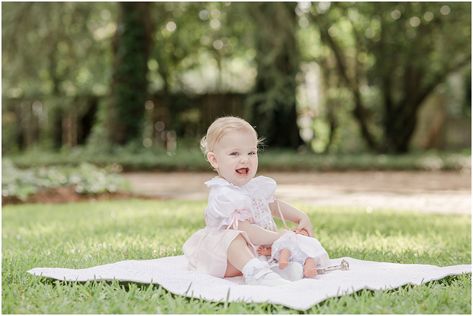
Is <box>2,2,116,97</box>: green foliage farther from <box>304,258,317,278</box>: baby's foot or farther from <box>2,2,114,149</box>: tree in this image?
<box>304,258,317,278</box>: baby's foot

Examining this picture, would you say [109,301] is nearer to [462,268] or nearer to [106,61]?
[462,268]

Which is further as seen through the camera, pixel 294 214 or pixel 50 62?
pixel 50 62

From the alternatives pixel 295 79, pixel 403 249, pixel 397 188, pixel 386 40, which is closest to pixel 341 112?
pixel 386 40

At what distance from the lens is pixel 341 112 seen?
17.1 m

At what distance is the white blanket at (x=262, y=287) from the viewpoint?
9.71 ft

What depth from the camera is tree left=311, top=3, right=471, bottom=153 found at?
14.5 metres

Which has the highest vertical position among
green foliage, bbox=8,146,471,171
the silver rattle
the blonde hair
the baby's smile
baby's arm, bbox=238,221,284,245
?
the blonde hair

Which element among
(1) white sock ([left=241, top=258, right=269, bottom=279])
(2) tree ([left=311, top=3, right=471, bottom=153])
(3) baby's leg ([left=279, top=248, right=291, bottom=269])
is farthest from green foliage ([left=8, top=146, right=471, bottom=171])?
(1) white sock ([left=241, top=258, right=269, bottom=279])

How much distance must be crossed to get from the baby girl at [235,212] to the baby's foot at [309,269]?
0.04 m

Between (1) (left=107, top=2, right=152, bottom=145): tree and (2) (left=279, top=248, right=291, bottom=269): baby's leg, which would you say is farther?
(1) (left=107, top=2, right=152, bottom=145): tree

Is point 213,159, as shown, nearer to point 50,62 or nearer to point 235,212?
point 235,212

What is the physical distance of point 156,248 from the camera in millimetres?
4457

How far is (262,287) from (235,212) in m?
0.54

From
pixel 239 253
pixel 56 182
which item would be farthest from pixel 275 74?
pixel 239 253
